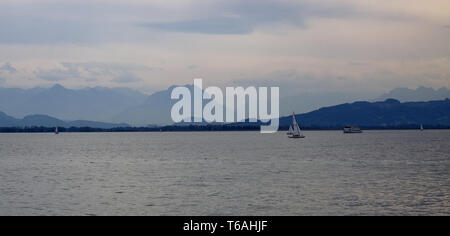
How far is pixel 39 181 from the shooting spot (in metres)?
65.8

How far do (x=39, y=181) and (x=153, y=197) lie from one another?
22.4 meters

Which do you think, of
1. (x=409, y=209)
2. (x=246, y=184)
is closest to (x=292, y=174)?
(x=246, y=184)

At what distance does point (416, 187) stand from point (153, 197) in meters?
25.6

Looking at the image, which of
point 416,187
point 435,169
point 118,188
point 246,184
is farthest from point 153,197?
point 435,169
